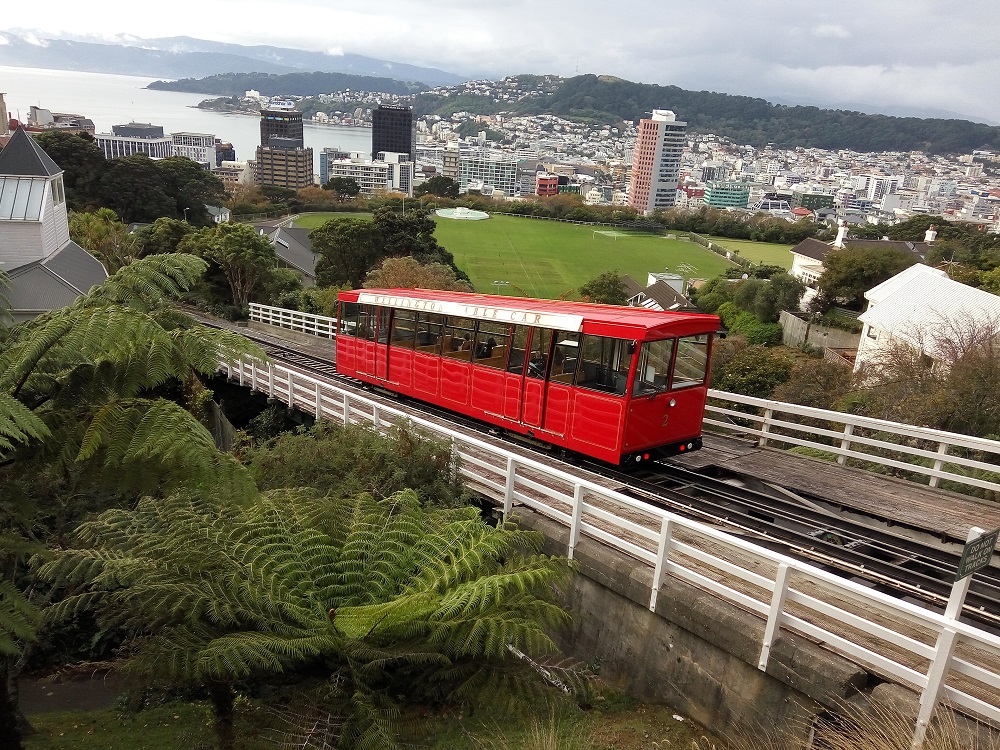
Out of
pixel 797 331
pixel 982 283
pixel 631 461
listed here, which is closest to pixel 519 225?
pixel 797 331

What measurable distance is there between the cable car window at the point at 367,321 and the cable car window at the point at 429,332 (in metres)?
1.84

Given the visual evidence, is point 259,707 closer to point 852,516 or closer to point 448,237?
point 852,516

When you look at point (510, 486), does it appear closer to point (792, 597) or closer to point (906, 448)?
point (792, 597)

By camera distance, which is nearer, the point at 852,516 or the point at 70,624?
the point at 70,624

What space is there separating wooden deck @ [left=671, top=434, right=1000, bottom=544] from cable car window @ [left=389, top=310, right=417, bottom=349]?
19.5 ft

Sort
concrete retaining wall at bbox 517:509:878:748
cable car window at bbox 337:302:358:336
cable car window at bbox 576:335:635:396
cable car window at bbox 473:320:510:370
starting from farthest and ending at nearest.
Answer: cable car window at bbox 337:302:358:336 → cable car window at bbox 473:320:510:370 → cable car window at bbox 576:335:635:396 → concrete retaining wall at bbox 517:509:878:748

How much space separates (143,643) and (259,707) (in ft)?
3.50

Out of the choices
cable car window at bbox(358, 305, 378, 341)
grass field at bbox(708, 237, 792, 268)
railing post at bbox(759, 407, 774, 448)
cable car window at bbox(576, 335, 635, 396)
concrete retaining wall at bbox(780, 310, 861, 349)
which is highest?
cable car window at bbox(576, 335, 635, 396)

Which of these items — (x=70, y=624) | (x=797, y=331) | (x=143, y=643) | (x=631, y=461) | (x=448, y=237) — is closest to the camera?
(x=143, y=643)

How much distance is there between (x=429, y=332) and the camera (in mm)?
13508

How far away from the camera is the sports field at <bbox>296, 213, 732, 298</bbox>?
219 ft

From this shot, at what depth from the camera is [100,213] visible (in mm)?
40531

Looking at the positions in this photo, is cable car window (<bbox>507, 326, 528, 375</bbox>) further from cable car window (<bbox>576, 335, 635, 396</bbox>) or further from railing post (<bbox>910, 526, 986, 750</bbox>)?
railing post (<bbox>910, 526, 986, 750</bbox>)

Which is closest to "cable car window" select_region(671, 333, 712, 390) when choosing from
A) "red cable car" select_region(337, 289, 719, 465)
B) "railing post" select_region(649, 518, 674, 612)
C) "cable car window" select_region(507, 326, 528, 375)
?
"red cable car" select_region(337, 289, 719, 465)
